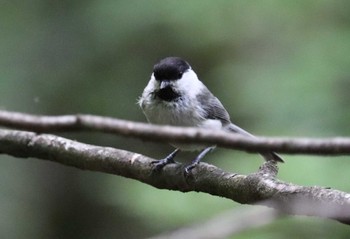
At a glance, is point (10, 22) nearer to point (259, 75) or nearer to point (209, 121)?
point (259, 75)

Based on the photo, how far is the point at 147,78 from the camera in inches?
194

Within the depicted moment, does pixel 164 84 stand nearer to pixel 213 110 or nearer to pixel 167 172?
pixel 213 110

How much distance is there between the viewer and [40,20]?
17.3ft

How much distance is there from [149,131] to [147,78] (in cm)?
416

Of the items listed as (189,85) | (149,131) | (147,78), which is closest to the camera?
(149,131)

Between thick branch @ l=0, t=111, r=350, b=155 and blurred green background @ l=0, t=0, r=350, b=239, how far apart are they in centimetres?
190

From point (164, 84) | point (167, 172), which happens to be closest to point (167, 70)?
point (164, 84)

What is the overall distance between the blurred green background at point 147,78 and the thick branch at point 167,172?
61 centimetres

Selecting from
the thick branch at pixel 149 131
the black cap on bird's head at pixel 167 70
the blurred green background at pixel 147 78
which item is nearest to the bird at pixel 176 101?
the black cap on bird's head at pixel 167 70

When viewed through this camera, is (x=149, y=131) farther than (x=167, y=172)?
No

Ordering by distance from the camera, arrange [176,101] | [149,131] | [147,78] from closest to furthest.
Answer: [149,131] < [176,101] < [147,78]

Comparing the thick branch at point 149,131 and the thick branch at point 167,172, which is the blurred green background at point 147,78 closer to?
the thick branch at point 167,172

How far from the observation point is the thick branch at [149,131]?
0.78 meters

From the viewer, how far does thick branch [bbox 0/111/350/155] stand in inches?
30.6
